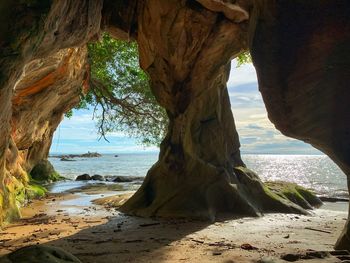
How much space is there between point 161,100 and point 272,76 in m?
8.36

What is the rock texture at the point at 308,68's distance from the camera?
599 centimetres

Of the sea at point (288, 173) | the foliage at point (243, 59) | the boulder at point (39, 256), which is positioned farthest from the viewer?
the sea at point (288, 173)

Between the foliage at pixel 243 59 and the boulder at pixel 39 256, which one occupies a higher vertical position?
the foliage at pixel 243 59

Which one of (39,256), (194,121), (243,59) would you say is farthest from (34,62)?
(243,59)

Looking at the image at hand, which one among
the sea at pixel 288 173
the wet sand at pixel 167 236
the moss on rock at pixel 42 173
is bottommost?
the sea at pixel 288 173

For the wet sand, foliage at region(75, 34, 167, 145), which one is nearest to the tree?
foliage at region(75, 34, 167, 145)

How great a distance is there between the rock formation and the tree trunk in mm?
38

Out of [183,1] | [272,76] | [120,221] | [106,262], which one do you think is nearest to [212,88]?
[183,1]

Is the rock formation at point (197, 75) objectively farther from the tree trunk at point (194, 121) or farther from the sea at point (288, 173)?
the sea at point (288, 173)

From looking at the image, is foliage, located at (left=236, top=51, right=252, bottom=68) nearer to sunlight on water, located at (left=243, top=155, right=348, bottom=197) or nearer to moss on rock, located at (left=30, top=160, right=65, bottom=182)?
sunlight on water, located at (left=243, top=155, right=348, bottom=197)

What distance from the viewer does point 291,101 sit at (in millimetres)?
6672

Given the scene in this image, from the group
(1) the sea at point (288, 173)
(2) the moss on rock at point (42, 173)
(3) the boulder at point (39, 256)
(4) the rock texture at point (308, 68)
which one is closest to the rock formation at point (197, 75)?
(4) the rock texture at point (308, 68)

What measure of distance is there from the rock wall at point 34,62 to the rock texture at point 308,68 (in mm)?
4291

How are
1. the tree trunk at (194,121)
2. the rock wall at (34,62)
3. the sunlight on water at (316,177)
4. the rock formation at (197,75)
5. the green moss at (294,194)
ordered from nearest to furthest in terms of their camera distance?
the rock formation at (197,75) → the rock wall at (34,62) → the tree trunk at (194,121) → the green moss at (294,194) → the sunlight on water at (316,177)
